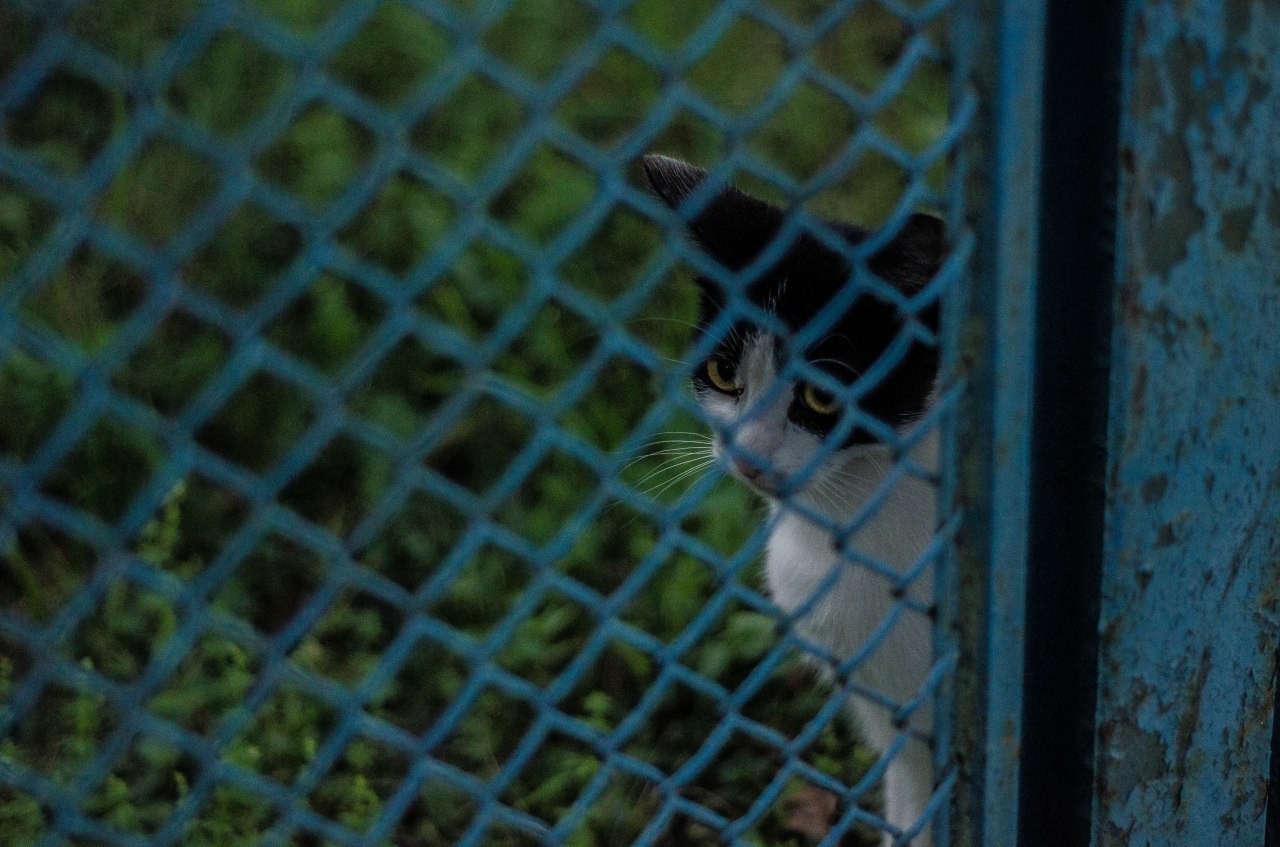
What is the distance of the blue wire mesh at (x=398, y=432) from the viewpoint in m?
0.74

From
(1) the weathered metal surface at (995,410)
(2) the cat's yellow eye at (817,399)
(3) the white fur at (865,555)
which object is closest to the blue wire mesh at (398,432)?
(1) the weathered metal surface at (995,410)

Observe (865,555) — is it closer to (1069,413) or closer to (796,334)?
(796,334)

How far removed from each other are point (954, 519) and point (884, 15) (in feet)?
8.70

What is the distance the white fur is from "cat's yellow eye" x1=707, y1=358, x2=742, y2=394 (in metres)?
0.04

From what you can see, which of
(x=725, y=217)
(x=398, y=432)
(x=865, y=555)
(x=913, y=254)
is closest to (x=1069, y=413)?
(x=913, y=254)

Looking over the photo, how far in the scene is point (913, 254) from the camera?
138 cm

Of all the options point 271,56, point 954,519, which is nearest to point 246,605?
point 271,56

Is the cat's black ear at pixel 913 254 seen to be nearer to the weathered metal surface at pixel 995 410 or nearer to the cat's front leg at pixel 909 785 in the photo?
the weathered metal surface at pixel 995 410

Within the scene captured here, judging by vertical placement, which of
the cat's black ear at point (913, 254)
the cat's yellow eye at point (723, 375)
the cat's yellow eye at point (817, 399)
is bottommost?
the cat's yellow eye at point (817, 399)

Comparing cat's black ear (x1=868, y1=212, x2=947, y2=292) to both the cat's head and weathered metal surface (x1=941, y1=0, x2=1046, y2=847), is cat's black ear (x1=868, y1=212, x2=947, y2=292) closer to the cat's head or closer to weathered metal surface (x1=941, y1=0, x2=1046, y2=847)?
the cat's head

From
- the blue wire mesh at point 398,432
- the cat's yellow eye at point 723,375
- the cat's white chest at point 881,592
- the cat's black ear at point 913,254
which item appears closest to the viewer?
the blue wire mesh at point 398,432

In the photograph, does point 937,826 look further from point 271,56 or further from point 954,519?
point 271,56

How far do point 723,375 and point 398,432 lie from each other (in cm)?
80

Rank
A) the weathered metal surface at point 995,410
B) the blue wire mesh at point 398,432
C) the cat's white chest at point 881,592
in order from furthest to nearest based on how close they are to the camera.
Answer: the cat's white chest at point 881,592 < the weathered metal surface at point 995,410 < the blue wire mesh at point 398,432
